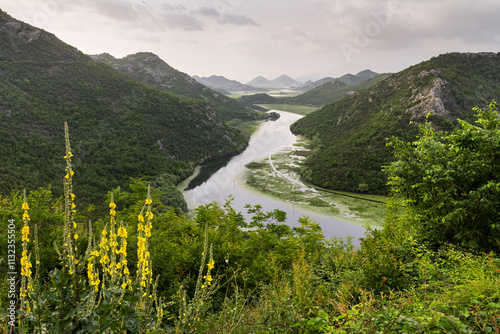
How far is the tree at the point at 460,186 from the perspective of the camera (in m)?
5.82

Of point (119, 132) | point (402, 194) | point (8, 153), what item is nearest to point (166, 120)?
point (119, 132)

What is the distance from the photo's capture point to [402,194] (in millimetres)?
7398

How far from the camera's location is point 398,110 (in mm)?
47750

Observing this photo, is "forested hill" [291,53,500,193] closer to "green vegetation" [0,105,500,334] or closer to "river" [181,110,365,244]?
"river" [181,110,365,244]

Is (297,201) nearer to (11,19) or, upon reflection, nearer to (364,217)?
(364,217)

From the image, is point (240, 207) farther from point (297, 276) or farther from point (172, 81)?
point (172, 81)

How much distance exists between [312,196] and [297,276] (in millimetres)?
32342

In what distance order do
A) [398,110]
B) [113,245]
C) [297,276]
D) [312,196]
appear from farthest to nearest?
[398,110]
[312,196]
[297,276]
[113,245]

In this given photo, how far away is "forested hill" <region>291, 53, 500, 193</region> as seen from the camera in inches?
1570

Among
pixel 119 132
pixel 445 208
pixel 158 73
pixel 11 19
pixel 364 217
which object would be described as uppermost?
pixel 158 73

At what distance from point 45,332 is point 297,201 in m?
33.2

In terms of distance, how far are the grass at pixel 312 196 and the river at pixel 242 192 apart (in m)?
1.60

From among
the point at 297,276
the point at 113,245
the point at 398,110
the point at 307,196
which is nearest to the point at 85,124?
the point at 307,196

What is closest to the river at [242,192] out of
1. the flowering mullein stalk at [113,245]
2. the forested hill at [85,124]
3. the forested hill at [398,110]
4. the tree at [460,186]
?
the forested hill at [85,124]
